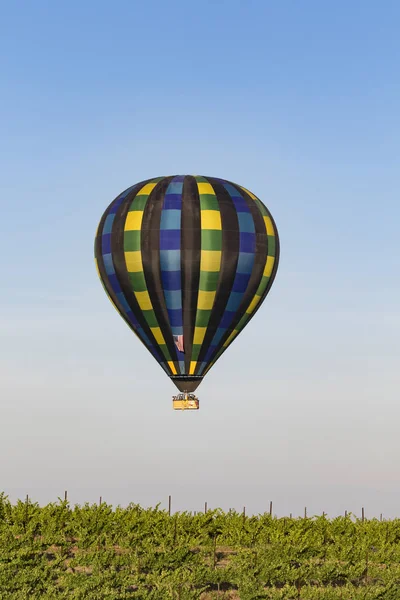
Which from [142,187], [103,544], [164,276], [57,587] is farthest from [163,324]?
[57,587]

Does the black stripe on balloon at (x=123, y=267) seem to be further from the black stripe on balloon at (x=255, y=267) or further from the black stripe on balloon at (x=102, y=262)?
the black stripe on balloon at (x=255, y=267)

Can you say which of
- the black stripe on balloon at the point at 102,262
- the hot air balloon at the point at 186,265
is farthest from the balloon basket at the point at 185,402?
the black stripe on balloon at the point at 102,262

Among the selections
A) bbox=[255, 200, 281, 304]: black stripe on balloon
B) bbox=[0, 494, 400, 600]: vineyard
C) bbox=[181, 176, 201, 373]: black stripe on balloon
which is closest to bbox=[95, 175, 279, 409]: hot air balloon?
bbox=[181, 176, 201, 373]: black stripe on balloon

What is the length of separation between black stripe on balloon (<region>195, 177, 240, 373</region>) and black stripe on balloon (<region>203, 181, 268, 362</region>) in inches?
44.3

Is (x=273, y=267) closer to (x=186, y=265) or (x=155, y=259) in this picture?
(x=186, y=265)

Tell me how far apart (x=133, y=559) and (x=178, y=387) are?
12156 millimetres

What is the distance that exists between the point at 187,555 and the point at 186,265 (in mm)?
15088

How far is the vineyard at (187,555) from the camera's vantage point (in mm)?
38188

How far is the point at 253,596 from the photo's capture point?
37.1 m

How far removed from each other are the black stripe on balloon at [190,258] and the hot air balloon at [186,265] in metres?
0.05

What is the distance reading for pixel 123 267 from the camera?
5272 cm

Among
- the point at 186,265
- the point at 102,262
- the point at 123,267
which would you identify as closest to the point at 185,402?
the point at 186,265

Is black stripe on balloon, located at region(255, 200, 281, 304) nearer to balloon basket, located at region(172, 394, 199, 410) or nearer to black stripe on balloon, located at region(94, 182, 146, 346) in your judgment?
balloon basket, located at region(172, 394, 199, 410)

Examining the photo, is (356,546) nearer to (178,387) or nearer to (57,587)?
(178,387)
